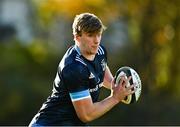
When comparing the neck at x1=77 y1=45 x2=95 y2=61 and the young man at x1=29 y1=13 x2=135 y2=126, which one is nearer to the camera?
the young man at x1=29 y1=13 x2=135 y2=126

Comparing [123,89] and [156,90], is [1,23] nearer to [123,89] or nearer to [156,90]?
[156,90]

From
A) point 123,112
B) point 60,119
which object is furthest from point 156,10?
point 60,119

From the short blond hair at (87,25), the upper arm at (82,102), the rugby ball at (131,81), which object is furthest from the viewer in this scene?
the rugby ball at (131,81)

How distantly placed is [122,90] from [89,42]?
559 millimetres

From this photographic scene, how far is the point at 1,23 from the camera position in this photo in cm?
3644

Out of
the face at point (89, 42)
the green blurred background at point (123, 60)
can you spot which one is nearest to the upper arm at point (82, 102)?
the face at point (89, 42)

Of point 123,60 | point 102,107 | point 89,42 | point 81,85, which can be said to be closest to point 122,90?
point 102,107

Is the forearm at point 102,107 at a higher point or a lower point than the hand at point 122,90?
lower

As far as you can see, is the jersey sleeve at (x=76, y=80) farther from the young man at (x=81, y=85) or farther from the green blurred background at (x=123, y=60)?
the green blurred background at (x=123, y=60)

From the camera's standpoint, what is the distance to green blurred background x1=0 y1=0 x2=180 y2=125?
61.7ft

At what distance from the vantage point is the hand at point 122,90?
7254mm

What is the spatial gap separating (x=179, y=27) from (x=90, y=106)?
14171 mm

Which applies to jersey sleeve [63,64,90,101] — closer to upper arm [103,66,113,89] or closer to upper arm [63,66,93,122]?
upper arm [63,66,93,122]

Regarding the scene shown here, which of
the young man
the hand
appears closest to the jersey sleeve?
the young man
